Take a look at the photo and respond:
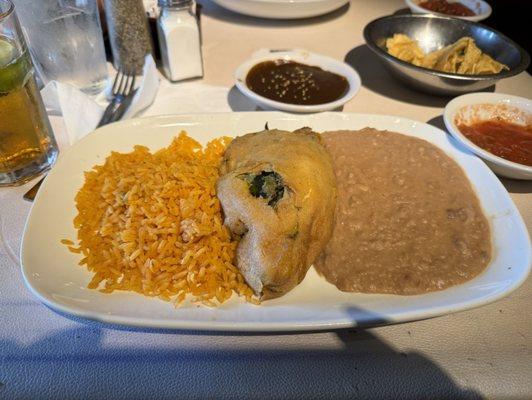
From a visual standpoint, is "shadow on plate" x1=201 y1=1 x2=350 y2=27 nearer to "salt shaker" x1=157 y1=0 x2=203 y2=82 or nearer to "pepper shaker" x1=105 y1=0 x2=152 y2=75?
"salt shaker" x1=157 y1=0 x2=203 y2=82

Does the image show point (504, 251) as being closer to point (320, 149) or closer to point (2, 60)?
point (320, 149)

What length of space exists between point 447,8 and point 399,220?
254cm

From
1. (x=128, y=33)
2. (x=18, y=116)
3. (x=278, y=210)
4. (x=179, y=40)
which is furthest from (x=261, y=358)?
(x=128, y=33)

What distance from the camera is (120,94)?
2521 mm

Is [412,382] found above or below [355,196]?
below

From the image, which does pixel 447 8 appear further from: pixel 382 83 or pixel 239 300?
pixel 239 300

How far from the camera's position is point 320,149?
1874mm

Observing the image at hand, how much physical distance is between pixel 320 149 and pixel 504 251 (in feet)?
2.89

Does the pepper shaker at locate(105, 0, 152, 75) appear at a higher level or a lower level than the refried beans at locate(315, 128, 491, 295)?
higher

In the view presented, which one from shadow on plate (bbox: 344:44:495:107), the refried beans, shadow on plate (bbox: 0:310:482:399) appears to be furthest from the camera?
shadow on plate (bbox: 344:44:495:107)

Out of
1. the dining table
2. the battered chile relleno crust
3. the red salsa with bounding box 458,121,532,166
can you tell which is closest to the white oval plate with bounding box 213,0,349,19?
→ the red salsa with bounding box 458,121,532,166

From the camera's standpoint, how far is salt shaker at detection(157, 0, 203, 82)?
249cm

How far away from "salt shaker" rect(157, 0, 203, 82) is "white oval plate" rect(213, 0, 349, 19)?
2.87 feet

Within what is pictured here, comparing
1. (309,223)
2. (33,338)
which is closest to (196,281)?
(309,223)
